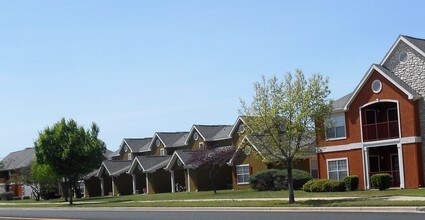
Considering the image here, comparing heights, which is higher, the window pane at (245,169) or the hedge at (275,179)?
the window pane at (245,169)

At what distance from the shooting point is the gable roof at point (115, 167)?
66.2 m

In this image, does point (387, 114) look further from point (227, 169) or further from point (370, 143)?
point (227, 169)

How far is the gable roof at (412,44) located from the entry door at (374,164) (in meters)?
6.15

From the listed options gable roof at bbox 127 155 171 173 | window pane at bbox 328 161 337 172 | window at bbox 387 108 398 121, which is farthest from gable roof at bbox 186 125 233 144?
window at bbox 387 108 398 121

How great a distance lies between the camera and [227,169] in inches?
2296

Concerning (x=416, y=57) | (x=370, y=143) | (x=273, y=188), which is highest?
(x=416, y=57)

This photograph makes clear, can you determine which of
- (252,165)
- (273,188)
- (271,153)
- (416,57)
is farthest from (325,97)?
(252,165)

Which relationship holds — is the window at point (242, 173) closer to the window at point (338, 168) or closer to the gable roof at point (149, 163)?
the gable roof at point (149, 163)

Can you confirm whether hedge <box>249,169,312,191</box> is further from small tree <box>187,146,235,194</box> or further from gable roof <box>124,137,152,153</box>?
gable roof <box>124,137,152,153</box>

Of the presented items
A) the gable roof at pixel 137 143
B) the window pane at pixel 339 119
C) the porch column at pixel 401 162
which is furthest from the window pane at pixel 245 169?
the gable roof at pixel 137 143

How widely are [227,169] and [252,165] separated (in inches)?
272

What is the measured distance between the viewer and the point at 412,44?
122 ft

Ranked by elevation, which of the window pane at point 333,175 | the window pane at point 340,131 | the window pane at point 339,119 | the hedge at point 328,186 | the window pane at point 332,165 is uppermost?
the window pane at point 339,119

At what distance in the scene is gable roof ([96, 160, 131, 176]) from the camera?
66188 mm
